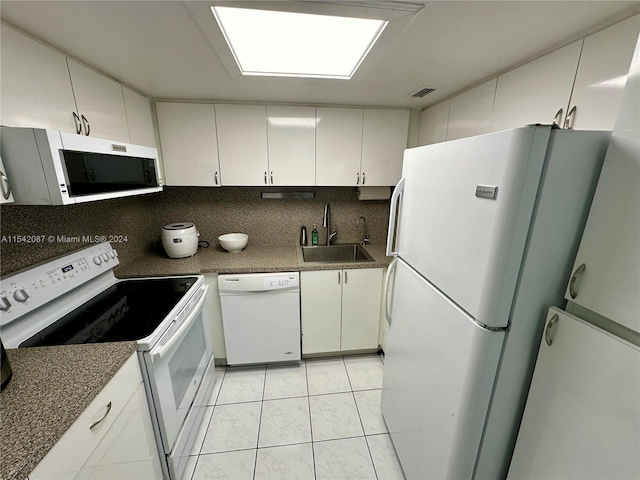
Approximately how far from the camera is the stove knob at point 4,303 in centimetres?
101

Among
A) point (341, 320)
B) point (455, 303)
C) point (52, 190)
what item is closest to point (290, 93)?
point (52, 190)

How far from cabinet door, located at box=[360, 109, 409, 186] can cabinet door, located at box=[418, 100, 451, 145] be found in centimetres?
16

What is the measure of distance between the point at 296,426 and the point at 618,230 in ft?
6.11

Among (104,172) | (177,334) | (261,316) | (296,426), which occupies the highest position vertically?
(104,172)

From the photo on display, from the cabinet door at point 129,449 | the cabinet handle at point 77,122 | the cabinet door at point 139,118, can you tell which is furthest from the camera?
the cabinet door at point 139,118

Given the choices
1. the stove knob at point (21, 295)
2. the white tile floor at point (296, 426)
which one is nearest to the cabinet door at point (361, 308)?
the white tile floor at point (296, 426)

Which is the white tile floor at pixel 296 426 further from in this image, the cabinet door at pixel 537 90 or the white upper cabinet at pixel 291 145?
the cabinet door at pixel 537 90

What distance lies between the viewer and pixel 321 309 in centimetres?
208

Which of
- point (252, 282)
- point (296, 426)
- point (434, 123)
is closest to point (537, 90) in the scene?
point (434, 123)

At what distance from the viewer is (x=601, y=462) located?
652 millimetres

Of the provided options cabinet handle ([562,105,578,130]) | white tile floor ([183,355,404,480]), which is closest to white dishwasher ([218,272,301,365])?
white tile floor ([183,355,404,480])

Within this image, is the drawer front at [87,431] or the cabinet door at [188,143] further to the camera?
the cabinet door at [188,143]

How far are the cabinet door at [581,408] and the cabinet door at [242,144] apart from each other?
6.35ft

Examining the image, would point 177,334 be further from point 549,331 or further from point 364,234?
point 364,234
